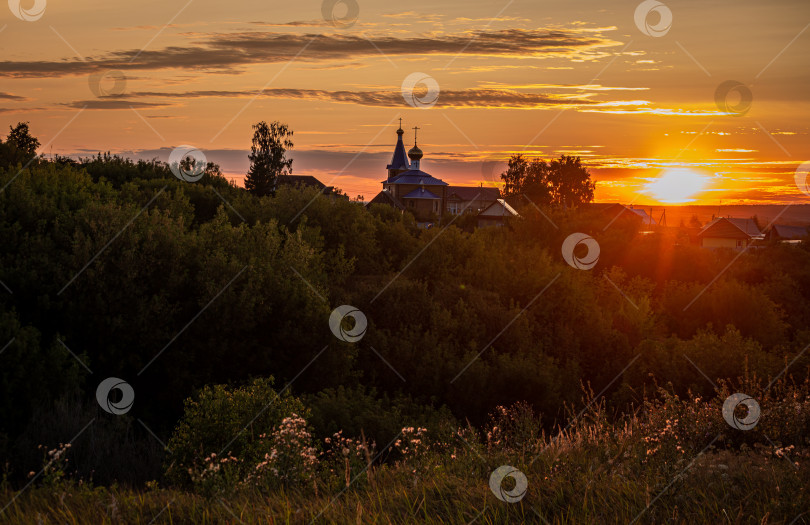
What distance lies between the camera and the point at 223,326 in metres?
22.4

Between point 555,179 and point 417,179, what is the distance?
1651 inches

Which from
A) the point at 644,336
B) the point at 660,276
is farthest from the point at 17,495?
the point at 660,276

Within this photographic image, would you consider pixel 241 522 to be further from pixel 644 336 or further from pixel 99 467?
pixel 644 336

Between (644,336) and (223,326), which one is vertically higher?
(644,336)

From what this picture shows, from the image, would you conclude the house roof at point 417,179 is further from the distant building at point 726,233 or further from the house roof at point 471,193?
the distant building at point 726,233

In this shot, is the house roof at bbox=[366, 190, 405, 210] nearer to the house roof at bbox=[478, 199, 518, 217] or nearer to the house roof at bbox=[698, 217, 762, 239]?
the house roof at bbox=[478, 199, 518, 217]

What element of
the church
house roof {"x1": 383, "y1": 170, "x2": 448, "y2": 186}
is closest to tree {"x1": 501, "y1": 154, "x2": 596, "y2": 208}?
the church

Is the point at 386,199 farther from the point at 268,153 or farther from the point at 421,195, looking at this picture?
the point at 268,153

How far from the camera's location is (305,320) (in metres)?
23.9

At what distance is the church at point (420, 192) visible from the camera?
119 meters

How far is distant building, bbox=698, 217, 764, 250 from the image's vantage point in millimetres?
94250

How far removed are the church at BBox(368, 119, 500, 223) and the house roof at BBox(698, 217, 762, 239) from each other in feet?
103

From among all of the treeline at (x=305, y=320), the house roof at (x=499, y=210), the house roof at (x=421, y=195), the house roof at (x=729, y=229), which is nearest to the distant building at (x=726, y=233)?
the house roof at (x=729, y=229)

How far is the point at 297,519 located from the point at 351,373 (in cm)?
1927
